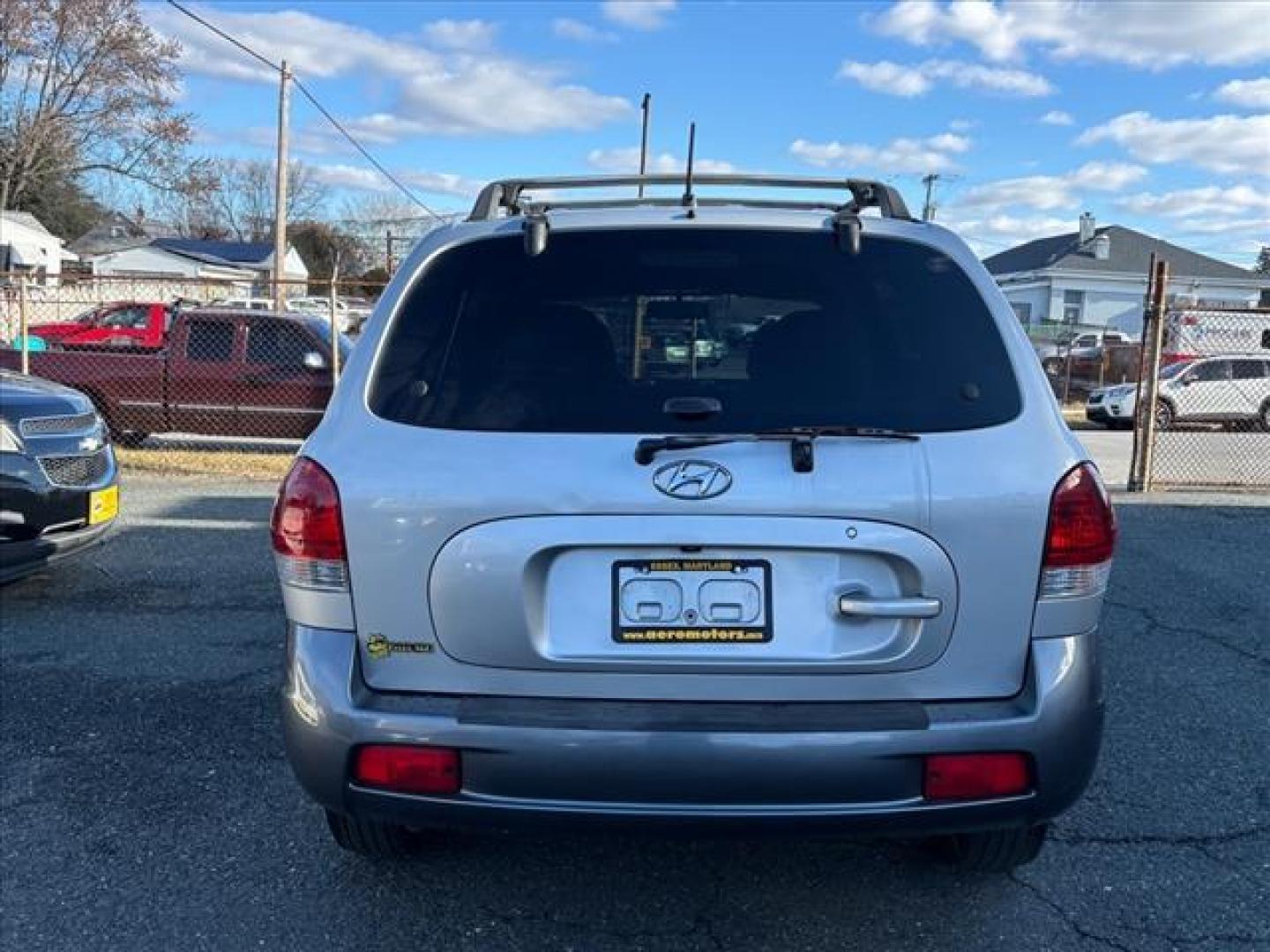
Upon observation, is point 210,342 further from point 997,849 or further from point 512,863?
point 997,849

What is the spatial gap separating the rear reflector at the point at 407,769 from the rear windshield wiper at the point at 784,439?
0.77 metres

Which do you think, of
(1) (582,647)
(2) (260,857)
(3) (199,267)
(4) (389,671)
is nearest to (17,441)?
(2) (260,857)

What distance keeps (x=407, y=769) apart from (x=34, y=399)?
4.23 m

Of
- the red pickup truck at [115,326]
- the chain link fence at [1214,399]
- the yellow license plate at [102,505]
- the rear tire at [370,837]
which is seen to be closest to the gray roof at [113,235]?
the red pickup truck at [115,326]

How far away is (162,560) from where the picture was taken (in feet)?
22.2

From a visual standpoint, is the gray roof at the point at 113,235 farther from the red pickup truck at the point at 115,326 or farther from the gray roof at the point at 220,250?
the red pickup truck at the point at 115,326

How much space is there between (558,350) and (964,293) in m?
1.00

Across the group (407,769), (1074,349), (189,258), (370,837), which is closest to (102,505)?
(370,837)

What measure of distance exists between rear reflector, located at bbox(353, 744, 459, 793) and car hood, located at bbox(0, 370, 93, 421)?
3.96 metres

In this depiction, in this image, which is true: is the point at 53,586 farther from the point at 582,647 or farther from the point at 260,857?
the point at 582,647

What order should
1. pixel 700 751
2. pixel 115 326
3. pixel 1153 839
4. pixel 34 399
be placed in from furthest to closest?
pixel 115 326
pixel 34 399
pixel 1153 839
pixel 700 751

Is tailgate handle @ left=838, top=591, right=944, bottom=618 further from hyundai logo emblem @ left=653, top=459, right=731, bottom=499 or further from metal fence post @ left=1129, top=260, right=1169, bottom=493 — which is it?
metal fence post @ left=1129, top=260, right=1169, bottom=493

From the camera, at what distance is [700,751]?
7.20 ft

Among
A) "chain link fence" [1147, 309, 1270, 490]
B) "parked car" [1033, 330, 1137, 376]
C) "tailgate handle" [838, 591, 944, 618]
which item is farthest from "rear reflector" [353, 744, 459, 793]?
"parked car" [1033, 330, 1137, 376]
